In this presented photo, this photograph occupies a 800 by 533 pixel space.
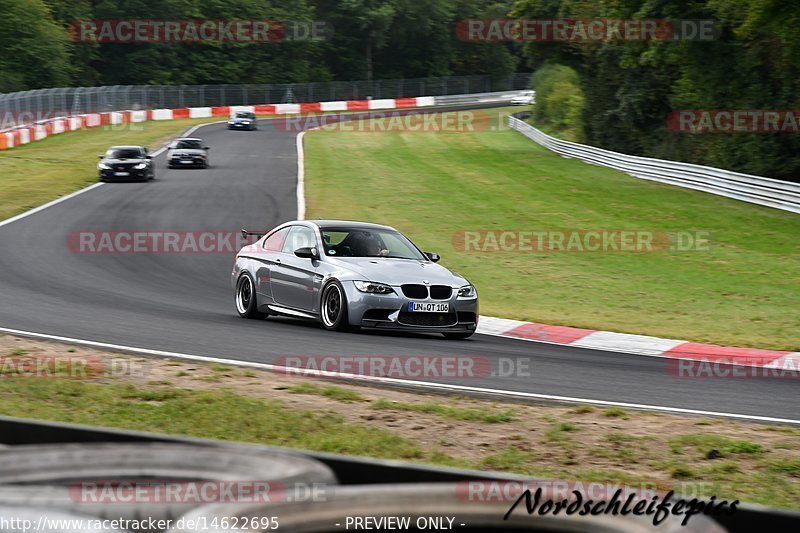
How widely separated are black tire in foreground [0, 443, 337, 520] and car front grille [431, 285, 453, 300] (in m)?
8.59

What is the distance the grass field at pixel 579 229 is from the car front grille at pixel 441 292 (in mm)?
2702

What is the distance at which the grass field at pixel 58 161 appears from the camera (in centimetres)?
3148

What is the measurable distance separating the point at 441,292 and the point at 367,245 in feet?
4.96

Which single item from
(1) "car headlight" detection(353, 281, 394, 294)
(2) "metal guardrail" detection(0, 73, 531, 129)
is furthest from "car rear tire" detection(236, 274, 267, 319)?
(2) "metal guardrail" detection(0, 73, 531, 129)

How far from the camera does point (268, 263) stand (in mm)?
15047

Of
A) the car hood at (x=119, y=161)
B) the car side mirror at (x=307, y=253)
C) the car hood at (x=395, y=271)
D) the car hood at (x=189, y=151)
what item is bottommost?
the car hood at (x=189, y=151)

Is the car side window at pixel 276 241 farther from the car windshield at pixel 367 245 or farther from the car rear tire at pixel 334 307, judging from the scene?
the car rear tire at pixel 334 307

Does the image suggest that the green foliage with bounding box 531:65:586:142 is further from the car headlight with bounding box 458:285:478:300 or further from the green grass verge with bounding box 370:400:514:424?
the green grass verge with bounding box 370:400:514:424

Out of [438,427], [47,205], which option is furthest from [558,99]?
[438,427]

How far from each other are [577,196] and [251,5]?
71.9 meters

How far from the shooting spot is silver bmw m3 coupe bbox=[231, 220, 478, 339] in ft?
44.0

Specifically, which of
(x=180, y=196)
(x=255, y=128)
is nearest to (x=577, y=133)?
(x=255, y=128)

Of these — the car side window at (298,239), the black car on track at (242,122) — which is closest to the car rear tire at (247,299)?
the car side window at (298,239)

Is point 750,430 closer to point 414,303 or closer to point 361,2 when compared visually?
point 414,303
